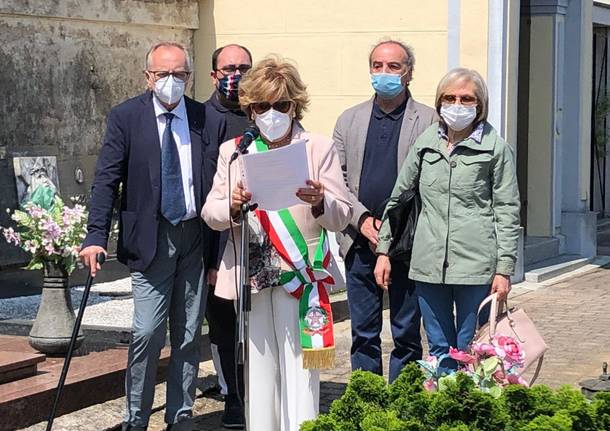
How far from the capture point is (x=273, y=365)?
5574mm

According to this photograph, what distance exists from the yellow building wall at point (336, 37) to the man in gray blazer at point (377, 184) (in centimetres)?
532

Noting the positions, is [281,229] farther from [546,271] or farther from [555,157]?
[555,157]

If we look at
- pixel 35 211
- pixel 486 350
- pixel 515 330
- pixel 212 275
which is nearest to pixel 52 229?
pixel 35 211

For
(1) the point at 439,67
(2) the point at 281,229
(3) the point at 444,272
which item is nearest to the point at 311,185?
(2) the point at 281,229

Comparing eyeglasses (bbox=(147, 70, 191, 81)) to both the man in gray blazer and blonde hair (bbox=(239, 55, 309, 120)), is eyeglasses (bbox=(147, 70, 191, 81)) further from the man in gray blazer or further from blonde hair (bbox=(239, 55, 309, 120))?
the man in gray blazer

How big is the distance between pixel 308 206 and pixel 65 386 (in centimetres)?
196

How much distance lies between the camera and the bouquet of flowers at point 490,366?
4562mm

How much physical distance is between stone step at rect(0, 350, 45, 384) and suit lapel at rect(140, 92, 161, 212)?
1.44 m

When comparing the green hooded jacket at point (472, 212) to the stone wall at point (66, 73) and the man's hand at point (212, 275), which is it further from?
the stone wall at point (66, 73)

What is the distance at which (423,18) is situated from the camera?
11.8 meters

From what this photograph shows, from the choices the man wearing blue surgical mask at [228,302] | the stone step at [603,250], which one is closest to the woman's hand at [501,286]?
the man wearing blue surgical mask at [228,302]

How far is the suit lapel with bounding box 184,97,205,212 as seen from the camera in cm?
604

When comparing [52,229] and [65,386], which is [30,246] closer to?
[52,229]

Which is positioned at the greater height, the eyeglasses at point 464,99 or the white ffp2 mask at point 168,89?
the white ffp2 mask at point 168,89
